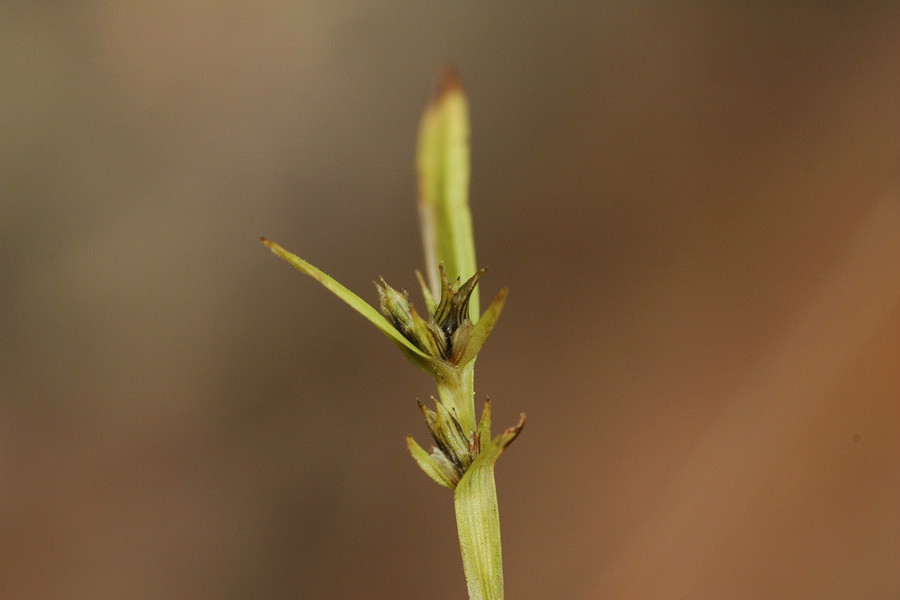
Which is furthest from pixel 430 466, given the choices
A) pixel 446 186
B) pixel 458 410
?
pixel 446 186

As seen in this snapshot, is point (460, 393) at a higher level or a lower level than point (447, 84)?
lower

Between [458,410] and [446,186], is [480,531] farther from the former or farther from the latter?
[446,186]

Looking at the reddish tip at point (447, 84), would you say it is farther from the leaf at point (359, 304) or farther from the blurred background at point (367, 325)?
the blurred background at point (367, 325)

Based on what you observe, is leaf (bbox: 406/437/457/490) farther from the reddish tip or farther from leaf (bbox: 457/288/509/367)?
the reddish tip

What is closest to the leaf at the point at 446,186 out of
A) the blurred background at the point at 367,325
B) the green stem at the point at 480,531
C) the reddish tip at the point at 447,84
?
the reddish tip at the point at 447,84

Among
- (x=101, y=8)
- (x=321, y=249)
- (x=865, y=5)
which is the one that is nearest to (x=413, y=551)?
(x=321, y=249)

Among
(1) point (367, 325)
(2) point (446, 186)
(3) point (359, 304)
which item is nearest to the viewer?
(3) point (359, 304)
